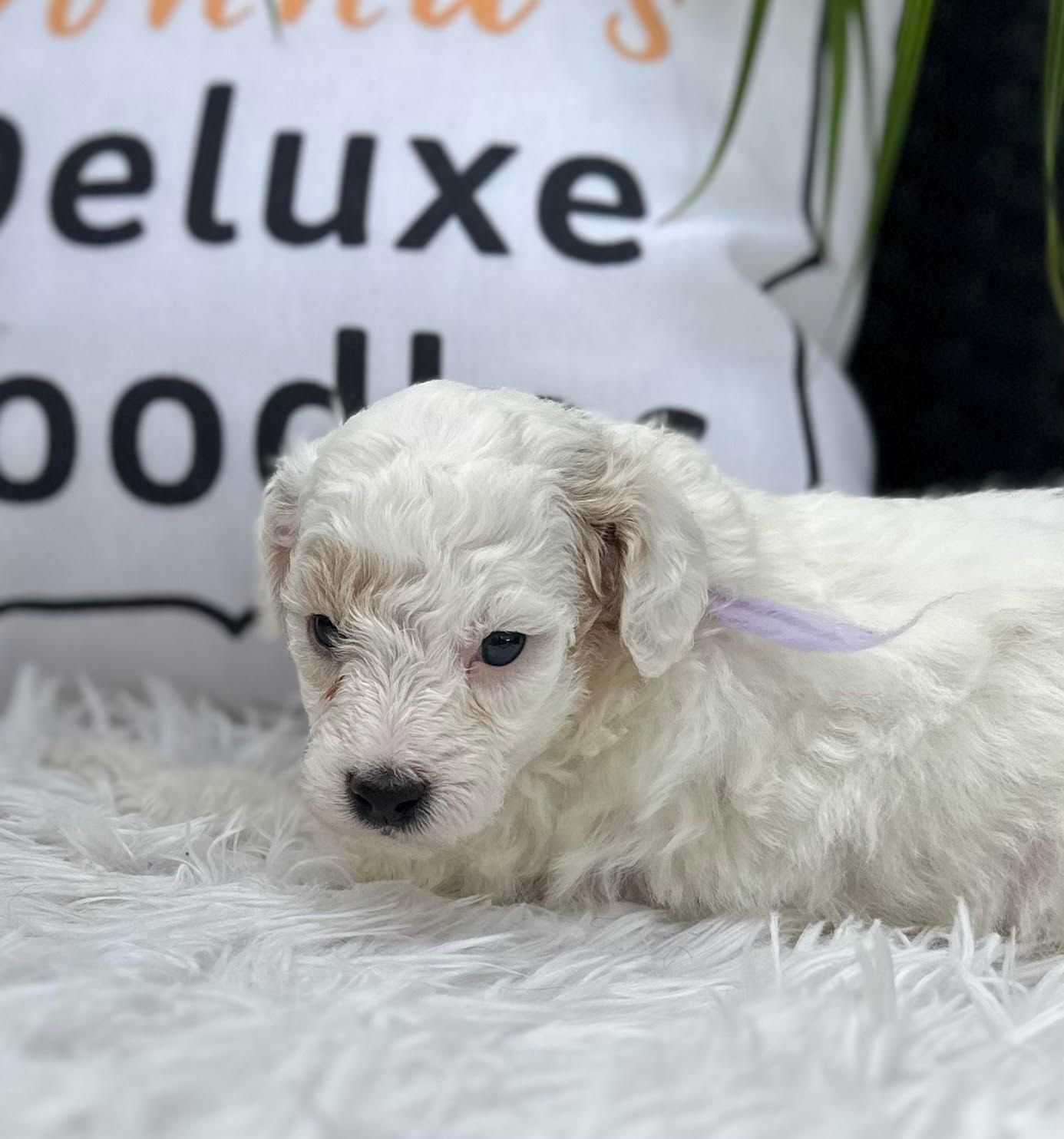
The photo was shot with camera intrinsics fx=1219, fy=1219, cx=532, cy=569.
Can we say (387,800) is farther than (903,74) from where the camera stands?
No

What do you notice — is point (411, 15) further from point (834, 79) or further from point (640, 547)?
point (640, 547)

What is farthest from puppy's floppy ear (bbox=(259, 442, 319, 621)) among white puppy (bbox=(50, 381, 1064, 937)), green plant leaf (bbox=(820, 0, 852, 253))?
green plant leaf (bbox=(820, 0, 852, 253))

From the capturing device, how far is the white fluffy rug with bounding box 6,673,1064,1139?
1.89ft

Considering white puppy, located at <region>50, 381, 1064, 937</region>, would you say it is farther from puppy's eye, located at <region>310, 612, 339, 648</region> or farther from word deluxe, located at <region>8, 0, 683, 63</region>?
word deluxe, located at <region>8, 0, 683, 63</region>

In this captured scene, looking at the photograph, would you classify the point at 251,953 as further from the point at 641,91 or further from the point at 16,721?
the point at 641,91

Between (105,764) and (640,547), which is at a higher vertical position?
(640,547)

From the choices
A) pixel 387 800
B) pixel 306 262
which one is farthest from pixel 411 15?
pixel 387 800

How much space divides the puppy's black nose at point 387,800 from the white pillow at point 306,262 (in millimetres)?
465

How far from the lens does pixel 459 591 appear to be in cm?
78

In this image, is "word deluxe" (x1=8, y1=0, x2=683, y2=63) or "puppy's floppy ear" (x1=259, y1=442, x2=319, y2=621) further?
"word deluxe" (x1=8, y1=0, x2=683, y2=63)

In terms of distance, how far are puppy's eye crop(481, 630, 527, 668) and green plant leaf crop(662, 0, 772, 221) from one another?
56 centimetres

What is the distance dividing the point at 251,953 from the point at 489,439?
365 millimetres

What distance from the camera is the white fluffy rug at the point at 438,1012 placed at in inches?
22.7

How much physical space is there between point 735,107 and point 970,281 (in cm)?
65
